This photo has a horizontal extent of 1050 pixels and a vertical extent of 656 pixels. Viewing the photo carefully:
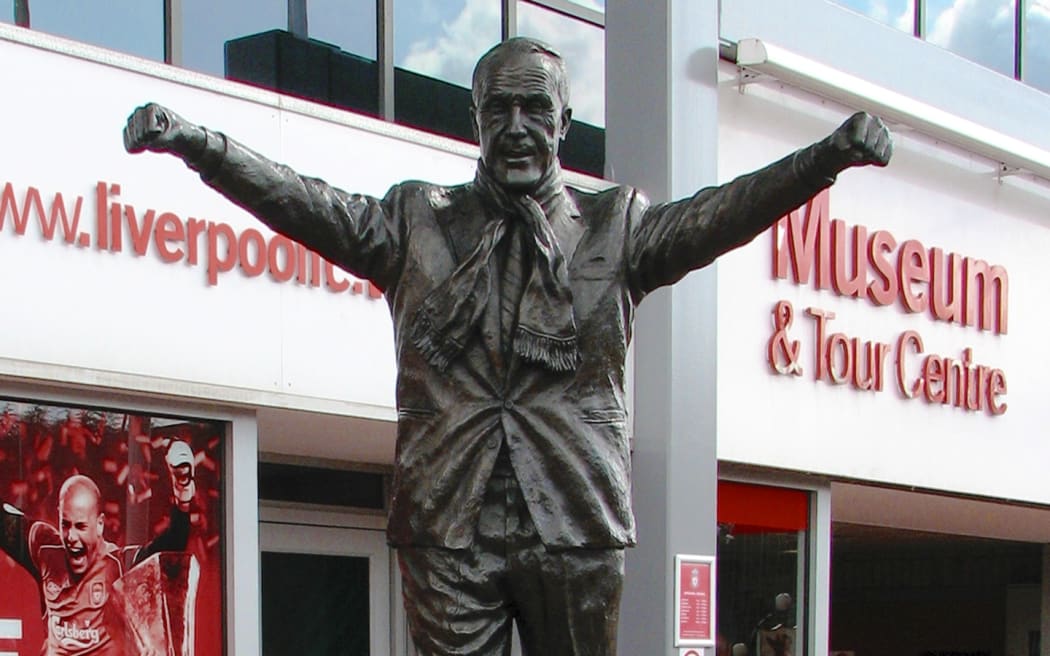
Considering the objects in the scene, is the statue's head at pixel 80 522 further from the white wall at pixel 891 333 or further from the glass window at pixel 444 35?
the white wall at pixel 891 333

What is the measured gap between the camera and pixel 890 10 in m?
14.2

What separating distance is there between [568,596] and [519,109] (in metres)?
0.85

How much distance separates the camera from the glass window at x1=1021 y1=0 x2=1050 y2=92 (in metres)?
15.8

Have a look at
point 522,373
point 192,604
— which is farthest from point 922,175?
point 522,373

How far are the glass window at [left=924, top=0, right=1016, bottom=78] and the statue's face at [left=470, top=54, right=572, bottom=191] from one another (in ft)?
37.0

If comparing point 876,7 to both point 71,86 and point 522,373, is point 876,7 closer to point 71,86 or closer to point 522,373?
point 71,86

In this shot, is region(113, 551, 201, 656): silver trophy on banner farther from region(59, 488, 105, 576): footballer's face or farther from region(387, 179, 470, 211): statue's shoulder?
region(387, 179, 470, 211): statue's shoulder

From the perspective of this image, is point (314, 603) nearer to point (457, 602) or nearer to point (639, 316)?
point (639, 316)

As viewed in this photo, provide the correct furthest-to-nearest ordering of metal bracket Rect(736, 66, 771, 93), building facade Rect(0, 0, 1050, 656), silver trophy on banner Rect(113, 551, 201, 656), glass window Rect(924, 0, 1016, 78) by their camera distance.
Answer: glass window Rect(924, 0, 1016, 78), metal bracket Rect(736, 66, 771, 93), silver trophy on banner Rect(113, 551, 201, 656), building facade Rect(0, 0, 1050, 656)

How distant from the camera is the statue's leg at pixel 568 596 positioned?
3.64 metres

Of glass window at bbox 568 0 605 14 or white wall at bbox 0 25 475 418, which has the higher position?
glass window at bbox 568 0 605 14

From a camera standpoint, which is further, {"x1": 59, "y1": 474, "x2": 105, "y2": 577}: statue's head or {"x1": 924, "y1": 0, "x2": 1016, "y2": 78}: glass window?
{"x1": 924, "y1": 0, "x2": 1016, "y2": 78}: glass window

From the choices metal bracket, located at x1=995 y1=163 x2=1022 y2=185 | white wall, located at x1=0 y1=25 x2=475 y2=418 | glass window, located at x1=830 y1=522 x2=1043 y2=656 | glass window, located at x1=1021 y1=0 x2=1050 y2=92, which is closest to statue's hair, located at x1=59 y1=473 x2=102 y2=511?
white wall, located at x1=0 y1=25 x2=475 y2=418

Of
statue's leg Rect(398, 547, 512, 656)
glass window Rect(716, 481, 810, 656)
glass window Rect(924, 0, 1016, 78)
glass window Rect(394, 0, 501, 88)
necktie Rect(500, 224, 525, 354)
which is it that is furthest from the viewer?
glass window Rect(924, 0, 1016, 78)
